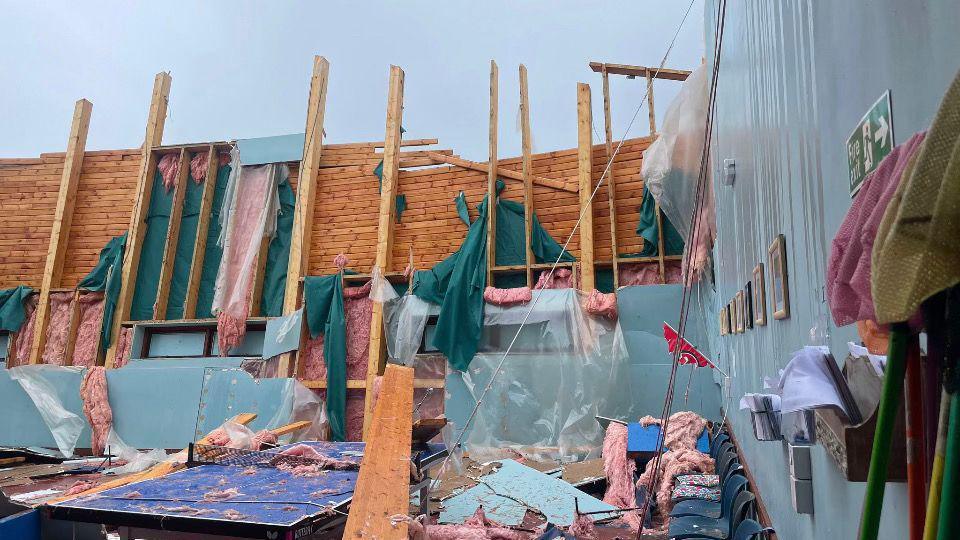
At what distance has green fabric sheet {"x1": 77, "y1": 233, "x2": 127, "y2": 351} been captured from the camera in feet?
33.1

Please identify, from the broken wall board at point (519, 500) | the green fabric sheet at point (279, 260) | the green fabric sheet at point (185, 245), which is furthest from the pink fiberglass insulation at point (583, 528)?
the green fabric sheet at point (185, 245)

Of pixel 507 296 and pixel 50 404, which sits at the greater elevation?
pixel 507 296

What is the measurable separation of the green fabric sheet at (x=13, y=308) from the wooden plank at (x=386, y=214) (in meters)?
6.40

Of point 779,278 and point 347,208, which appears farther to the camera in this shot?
point 347,208

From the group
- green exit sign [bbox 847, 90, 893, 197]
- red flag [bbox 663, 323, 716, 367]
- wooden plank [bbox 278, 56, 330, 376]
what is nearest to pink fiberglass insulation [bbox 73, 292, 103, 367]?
wooden plank [bbox 278, 56, 330, 376]

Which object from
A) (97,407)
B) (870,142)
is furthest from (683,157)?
(97,407)

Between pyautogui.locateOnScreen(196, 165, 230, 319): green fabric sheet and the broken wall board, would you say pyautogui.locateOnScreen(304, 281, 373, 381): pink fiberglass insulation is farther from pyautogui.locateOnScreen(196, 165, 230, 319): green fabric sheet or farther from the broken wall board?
the broken wall board

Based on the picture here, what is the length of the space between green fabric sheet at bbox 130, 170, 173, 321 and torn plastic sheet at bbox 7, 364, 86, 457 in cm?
155

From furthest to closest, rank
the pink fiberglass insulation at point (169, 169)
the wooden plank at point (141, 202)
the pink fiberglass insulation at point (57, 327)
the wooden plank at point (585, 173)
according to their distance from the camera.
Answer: the pink fiberglass insulation at point (169, 169) < the pink fiberglass insulation at point (57, 327) < the wooden plank at point (141, 202) < the wooden plank at point (585, 173)

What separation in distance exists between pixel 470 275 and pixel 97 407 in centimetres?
577

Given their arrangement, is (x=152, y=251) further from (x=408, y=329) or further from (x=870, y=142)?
(x=870, y=142)

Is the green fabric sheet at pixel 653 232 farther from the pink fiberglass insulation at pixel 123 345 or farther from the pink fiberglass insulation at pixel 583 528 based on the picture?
the pink fiberglass insulation at pixel 123 345

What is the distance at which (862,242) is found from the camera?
74cm

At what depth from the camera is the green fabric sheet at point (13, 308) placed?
34.7 feet
